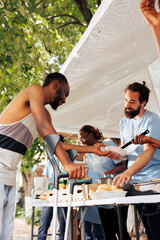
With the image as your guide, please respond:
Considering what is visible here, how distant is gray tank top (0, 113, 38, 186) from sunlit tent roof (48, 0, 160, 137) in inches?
55.4

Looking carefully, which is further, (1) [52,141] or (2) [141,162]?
(2) [141,162]

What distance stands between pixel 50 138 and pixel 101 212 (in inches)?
69.3

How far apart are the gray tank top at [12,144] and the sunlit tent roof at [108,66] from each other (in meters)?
1.41

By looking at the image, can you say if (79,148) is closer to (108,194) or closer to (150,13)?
(108,194)

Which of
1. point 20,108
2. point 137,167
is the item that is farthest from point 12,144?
point 137,167

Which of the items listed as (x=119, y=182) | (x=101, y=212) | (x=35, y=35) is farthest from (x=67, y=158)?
(x=35, y=35)

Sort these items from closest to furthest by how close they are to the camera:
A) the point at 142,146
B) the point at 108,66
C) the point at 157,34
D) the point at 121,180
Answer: the point at 157,34 < the point at 121,180 < the point at 142,146 < the point at 108,66

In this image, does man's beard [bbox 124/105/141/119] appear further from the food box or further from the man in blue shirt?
the food box

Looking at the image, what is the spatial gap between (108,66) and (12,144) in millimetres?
2520

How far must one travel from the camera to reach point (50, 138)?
1560mm

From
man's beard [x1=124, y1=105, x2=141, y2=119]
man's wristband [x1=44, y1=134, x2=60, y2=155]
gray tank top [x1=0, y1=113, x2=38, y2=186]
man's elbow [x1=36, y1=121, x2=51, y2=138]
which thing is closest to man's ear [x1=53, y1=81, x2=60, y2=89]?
gray tank top [x1=0, y1=113, x2=38, y2=186]

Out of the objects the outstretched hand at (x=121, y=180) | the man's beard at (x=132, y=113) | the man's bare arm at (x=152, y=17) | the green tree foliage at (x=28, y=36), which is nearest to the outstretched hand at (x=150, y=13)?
the man's bare arm at (x=152, y=17)

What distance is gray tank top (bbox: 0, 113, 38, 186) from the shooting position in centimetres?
175

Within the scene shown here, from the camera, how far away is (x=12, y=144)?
5.87 feet
